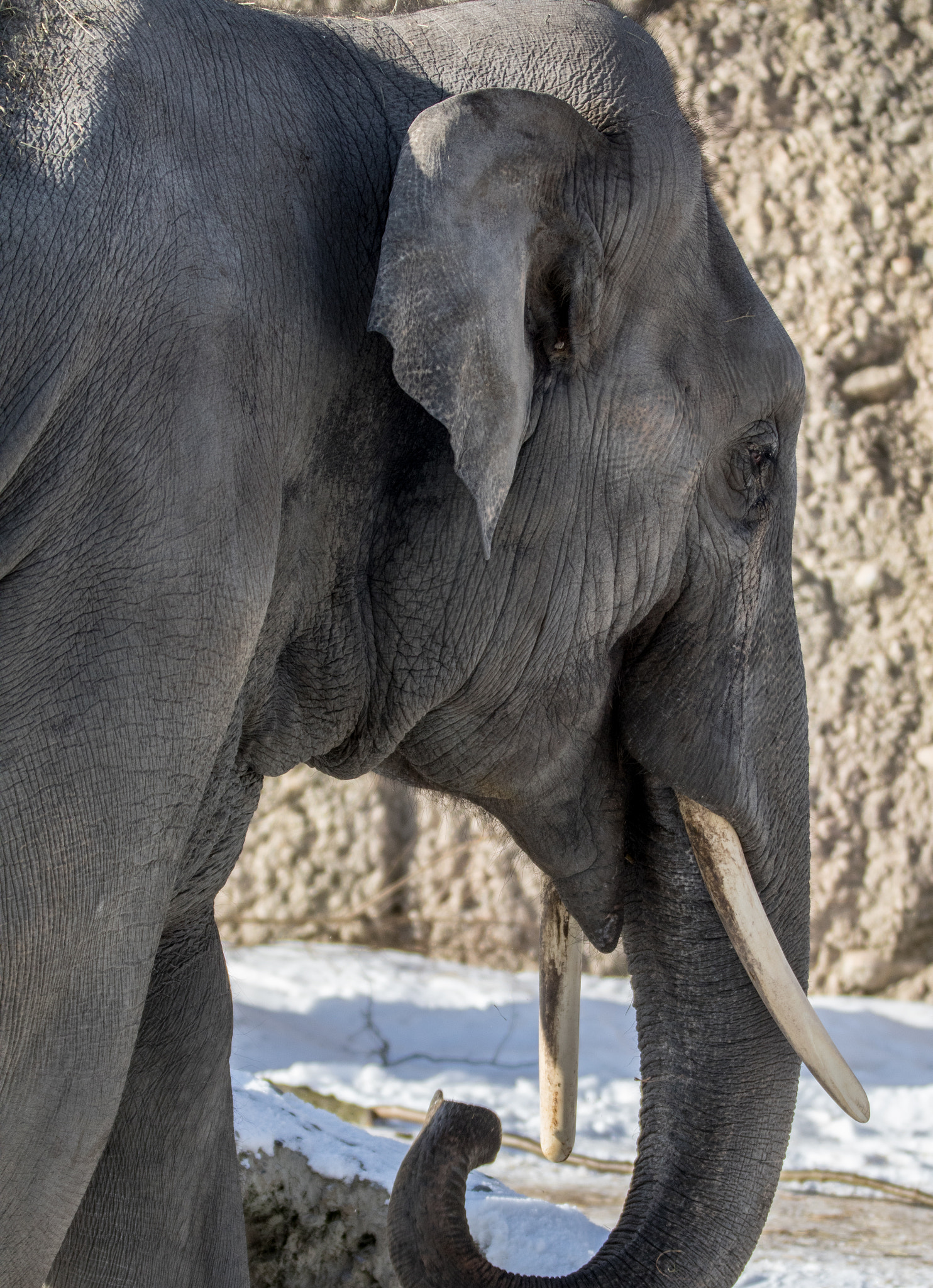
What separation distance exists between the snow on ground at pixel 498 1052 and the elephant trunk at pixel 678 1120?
1226 millimetres

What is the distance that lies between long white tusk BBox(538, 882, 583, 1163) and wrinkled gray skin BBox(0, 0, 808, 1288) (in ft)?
0.62

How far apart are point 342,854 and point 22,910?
4.26m

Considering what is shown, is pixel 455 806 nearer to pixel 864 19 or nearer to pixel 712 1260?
pixel 712 1260

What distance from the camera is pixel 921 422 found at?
530 cm

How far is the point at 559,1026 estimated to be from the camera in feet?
8.00

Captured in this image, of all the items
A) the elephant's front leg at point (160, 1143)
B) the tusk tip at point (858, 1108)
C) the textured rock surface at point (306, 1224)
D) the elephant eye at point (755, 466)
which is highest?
the elephant eye at point (755, 466)

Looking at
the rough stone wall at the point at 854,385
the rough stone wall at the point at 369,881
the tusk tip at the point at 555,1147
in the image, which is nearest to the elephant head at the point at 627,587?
the tusk tip at the point at 555,1147

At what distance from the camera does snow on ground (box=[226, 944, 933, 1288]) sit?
418 centimetres

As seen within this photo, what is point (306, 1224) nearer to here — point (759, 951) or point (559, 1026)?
point (559, 1026)

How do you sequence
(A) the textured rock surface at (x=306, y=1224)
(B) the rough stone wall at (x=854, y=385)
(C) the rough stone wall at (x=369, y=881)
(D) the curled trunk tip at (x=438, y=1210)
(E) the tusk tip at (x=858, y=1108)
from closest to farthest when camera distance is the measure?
1. (D) the curled trunk tip at (x=438, y=1210)
2. (E) the tusk tip at (x=858, y=1108)
3. (A) the textured rock surface at (x=306, y=1224)
4. (B) the rough stone wall at (x=854, y=385)
5. (C) the rough stone wall at (x=369, y=881)

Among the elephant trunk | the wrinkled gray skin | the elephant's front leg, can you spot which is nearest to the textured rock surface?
the wrinkled gray skin

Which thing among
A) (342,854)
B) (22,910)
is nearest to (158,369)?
(22,910)

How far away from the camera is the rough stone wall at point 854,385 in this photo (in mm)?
5156

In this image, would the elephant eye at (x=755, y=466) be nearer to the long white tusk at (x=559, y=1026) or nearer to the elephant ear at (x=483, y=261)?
the elephant ear at (x=483, y=261)
